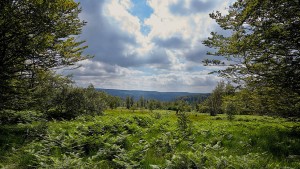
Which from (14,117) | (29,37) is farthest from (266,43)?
(14,117)

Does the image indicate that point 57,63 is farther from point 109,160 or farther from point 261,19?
point 261,19

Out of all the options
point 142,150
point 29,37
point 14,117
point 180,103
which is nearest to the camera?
point 142,150

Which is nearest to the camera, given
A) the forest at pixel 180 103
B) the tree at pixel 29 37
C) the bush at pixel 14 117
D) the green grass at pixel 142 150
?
the green grass at pixel 142 150

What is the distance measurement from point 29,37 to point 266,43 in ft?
40.4

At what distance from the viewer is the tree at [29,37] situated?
11.4 metres

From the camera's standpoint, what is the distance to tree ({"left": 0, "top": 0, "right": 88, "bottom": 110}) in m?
11.4

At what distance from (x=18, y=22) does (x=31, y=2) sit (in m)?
1.26

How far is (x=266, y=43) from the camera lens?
1110 centimetres

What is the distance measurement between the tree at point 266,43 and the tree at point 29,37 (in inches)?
343

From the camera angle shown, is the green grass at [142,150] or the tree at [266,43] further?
the tree at [266,43]

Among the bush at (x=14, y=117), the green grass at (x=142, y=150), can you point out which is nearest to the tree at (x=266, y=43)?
the green grass at (x=142, y=150)

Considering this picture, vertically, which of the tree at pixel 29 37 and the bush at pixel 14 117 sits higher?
the tree at pixel 29 37

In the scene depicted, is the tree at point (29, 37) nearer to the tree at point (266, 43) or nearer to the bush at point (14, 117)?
the bush at point (14, 117)

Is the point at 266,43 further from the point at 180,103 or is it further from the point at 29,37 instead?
the point at 29,37
